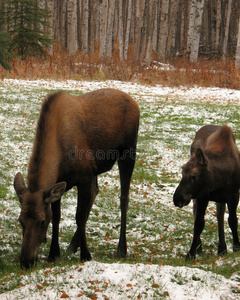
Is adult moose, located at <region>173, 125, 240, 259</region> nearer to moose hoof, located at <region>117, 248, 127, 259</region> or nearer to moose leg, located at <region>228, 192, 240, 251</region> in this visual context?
moose leg, located at <region>228, 192, 240, 251</region>

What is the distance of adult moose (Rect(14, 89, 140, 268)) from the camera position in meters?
4.49

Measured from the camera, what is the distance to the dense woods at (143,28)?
82.0ft

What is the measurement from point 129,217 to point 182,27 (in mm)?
38617

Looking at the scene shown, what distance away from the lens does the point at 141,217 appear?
25.1 ft

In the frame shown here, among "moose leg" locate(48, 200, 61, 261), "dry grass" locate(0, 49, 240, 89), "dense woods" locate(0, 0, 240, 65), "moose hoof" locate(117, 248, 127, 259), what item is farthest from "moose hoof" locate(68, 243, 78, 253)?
"dense woods" locate(0, 0, 240, 65)

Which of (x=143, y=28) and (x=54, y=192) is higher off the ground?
(x=143, y=28)

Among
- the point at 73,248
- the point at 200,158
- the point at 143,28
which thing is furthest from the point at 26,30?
the point at 200,158

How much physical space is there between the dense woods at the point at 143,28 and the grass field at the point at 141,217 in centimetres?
712

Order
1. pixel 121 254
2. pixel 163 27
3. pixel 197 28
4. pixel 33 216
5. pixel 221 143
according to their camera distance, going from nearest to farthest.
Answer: pixel 33 216
pixel 121 254
pixel 221 143
pixel 197 28
pixel 163 27

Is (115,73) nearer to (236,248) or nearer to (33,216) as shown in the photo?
(236,248)

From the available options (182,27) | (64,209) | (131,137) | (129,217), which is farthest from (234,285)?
(182,27)

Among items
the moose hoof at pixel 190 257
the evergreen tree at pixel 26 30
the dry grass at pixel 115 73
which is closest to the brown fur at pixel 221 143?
the moose hoof at pixel 190 257

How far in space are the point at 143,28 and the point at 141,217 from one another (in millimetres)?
20040

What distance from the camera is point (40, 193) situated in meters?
4.55
